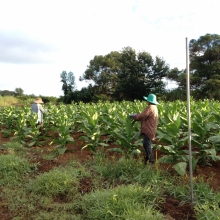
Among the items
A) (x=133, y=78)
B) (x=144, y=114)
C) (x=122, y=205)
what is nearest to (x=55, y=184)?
(x=122, y=205)

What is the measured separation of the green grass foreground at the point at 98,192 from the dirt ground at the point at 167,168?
0.26ft

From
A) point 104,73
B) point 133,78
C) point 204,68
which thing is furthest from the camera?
Answer: point 104,73

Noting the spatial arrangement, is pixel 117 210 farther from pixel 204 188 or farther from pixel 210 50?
pixel 210 50

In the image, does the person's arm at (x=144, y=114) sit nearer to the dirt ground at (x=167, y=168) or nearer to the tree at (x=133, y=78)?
the dirt ground at (x=167, y=168)

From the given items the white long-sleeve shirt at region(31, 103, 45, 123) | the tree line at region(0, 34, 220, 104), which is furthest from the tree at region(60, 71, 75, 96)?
the white long-sleeve shirt at region(31, 103, 45, 123)

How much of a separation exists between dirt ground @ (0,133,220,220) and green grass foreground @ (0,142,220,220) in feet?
0.26

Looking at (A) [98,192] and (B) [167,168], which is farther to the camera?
(B) [167,168]

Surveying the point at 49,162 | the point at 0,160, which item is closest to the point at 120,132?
the point at 49,162

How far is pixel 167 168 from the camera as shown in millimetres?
5023

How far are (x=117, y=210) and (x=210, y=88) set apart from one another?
2925cm

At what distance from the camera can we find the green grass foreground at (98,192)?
3475 millimetres

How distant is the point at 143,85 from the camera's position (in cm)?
3753

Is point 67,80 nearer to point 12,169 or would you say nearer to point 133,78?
point 133,78

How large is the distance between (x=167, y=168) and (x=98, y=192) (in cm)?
159
